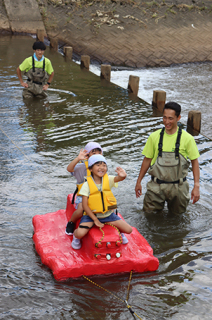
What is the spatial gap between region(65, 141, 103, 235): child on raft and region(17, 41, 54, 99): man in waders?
5877mm

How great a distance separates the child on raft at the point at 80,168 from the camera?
4.62 meters

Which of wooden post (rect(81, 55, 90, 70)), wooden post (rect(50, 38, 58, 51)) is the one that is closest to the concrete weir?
wooden post (rect(50, 38, 58, 51))

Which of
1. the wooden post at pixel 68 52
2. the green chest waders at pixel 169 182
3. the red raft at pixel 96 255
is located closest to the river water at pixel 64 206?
the red raft at pixel 96 255

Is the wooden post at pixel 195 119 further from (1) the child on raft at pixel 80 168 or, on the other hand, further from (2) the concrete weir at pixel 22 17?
(2) the concrete weir at pixel 22 17

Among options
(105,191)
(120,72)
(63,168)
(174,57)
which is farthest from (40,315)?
(174,57)

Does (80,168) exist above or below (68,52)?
below

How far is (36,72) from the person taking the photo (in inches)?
419

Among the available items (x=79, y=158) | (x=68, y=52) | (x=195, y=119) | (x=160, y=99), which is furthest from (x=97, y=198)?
(x=68, y=52)

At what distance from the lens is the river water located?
3934 mm

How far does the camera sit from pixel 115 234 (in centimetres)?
436

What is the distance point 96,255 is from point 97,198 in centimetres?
62

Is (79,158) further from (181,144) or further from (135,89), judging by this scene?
(135,89)

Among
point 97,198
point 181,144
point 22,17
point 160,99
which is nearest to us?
point 97,198

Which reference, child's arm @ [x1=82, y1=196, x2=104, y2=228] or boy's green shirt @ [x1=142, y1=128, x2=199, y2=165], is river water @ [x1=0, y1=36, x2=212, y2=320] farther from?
boy's green shirt @ [x1=142, y1=128, x2=199, y2=165]
